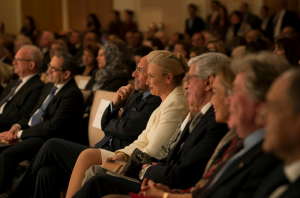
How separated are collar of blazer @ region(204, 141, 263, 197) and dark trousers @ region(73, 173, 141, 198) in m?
0.76

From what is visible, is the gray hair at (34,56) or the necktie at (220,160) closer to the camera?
the necktie at (220,160)

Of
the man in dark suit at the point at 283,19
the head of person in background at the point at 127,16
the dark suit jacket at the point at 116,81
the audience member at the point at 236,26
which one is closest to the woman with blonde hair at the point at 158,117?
the dark suit jacket at the point at 116,81

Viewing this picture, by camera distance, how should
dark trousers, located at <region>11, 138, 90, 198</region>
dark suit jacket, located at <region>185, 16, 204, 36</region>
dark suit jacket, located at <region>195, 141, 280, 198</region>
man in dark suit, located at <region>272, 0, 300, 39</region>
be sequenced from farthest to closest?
1. dark suit jacket, located at <region>185, 16, 204, 36</region>
2. man in dark suit, located at <region>272, 0, 300, 39</region>
3. dark trousers, located at <region>11, 138, 90, 198</region>
4. dark suit jacket, located at <region>195, 141, 280, 198</region>

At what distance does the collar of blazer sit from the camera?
1490mm

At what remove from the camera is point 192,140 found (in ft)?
6.75

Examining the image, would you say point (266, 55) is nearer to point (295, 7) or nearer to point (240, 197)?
point (240, 197)

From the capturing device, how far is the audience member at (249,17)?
374 inches

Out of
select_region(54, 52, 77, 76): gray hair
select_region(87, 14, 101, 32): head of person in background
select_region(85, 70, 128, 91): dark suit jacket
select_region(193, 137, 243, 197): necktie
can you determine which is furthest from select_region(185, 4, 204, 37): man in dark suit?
select_region(193, 137, 243, 197): necktie

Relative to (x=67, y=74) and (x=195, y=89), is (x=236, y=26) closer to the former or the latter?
(x=67, y=74)

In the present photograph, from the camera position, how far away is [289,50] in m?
3.11

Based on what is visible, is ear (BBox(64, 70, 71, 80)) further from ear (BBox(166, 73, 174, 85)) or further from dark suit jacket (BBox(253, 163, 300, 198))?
dark suit jacket (BBox(253, 163, 300, 198))

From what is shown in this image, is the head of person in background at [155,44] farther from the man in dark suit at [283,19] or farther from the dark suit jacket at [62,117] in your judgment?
the man in dark suit at [283,19]

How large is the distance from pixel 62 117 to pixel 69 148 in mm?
719

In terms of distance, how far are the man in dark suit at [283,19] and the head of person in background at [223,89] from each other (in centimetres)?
733
